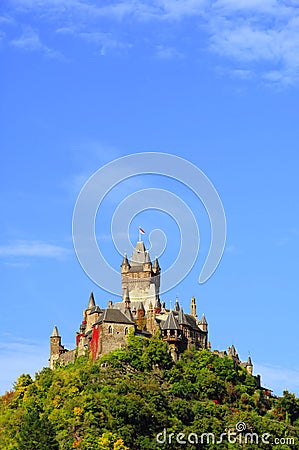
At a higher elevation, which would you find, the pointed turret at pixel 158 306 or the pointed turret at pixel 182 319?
the pointed turret at pixel 158 306

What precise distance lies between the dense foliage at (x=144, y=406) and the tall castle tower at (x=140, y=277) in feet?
43.9

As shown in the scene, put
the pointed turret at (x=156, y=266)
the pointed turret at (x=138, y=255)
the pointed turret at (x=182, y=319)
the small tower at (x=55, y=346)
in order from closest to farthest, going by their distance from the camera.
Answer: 1. the pointed turret at (x=182, y=319)
2. the small tower at (x=55, y=346)
3. the pointed turret at (x=156, y=266)
4. the pointed turret at (x=138, y=255)

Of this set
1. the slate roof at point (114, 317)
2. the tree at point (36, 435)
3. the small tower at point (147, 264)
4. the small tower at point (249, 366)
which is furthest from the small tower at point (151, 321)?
the tree at point (36, 435)

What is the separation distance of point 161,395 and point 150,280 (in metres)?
29.6

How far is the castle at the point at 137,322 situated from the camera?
13162cm

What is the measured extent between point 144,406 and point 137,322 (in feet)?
70.5

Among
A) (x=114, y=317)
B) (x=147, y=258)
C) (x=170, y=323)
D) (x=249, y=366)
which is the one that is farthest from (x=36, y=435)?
(x=147, y=258)

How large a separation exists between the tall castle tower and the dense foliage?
13.4 meters

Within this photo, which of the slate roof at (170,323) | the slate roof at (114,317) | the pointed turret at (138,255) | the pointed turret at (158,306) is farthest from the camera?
the pointed turret at (138,255)

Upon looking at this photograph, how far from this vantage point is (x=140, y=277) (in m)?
149

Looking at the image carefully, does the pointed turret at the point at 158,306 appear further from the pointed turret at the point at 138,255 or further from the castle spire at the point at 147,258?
the pointed turret at the point at 138,255

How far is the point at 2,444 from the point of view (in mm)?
120938

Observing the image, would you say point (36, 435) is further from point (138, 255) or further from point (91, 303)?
point (138, 255)

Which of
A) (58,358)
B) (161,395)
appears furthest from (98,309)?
(161,395)
